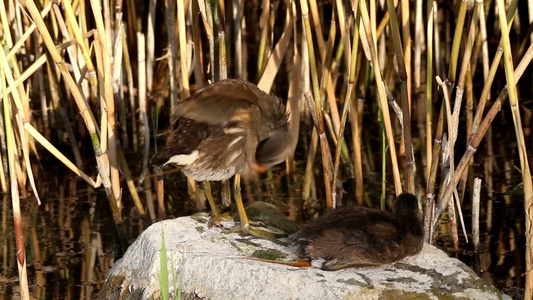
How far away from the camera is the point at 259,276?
3582 millimetres

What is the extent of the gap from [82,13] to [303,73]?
4.77 feet

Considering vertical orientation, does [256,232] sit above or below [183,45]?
below

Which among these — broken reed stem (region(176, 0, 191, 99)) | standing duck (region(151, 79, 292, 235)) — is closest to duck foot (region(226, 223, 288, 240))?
standing duck (region(151, 79, 292, 235))

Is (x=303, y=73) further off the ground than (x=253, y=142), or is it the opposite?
(x=303, y=73)

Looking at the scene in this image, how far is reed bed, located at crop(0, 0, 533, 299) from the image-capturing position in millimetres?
4133

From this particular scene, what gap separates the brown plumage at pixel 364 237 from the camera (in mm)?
3708

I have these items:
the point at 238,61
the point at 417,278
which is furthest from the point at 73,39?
the point at 417,278

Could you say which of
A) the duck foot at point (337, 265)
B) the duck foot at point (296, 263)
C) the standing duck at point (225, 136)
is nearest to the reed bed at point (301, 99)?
the standing duck at point (225, 136)

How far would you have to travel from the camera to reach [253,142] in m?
4.40

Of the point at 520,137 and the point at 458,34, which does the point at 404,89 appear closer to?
the point at 458,34

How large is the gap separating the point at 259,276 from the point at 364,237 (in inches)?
19.1

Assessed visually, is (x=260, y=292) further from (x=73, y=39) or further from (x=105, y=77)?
(x=73, y=39)

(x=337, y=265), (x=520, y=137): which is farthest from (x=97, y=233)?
(x=520, y=137)

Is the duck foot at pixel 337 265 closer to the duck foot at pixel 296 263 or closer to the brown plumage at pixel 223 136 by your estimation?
the duck foot at pixel 296 263
